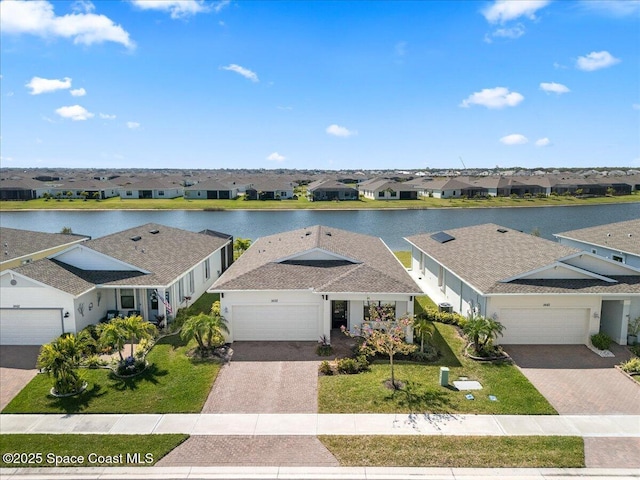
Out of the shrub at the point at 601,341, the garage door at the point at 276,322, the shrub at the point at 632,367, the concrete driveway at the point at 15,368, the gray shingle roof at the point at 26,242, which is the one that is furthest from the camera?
the gray shingle roof at the point at 26,242

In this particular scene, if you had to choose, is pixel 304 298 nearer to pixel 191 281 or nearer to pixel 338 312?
pixel 338 312

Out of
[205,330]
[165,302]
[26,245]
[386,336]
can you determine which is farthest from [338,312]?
[26,245]

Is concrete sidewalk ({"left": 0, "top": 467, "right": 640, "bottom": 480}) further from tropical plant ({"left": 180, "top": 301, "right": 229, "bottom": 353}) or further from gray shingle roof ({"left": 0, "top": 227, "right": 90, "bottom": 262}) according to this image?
gray shingle roof ({"left": 0, "top": 227, "right": 90, "bottom": 262})

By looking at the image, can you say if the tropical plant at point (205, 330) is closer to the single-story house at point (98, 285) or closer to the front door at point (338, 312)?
the single-story house at point (98, 285)

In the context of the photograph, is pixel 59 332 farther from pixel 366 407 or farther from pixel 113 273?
pixel 366 407

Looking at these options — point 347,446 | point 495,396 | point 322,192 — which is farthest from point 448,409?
point 322,192

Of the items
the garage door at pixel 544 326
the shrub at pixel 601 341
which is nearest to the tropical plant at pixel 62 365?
the garage door at pixel 544 326

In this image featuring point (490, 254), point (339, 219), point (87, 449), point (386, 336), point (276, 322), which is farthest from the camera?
point (339, 219)
